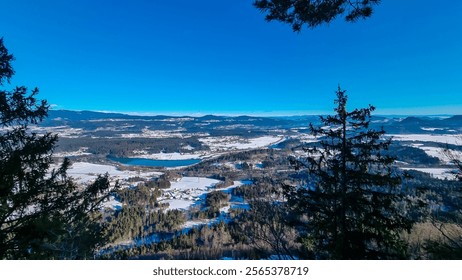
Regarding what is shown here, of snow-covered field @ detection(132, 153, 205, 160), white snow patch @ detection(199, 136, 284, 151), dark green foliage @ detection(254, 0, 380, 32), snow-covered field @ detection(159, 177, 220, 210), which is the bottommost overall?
snow-covered field @ detection(159, 177, 220, 210)

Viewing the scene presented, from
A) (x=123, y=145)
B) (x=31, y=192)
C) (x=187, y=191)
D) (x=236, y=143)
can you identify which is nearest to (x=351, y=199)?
(x=31, y=192)

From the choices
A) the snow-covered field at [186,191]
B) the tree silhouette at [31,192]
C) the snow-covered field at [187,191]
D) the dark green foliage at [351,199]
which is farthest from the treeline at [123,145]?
the dark green foliage at [351,199]

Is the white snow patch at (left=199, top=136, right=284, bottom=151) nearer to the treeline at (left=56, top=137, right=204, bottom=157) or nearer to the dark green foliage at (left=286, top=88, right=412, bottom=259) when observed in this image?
the treeline at (left=56, top=137, right=204, bottom=157)

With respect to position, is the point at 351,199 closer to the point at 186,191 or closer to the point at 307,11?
the point at 307,11

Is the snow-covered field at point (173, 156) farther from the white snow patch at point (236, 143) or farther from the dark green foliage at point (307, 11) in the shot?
the dark green foliage at point (307, 11)

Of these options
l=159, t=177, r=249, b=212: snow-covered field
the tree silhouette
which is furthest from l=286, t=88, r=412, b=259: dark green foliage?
l=159, t=177, r=249, b=212: snow-covered field
